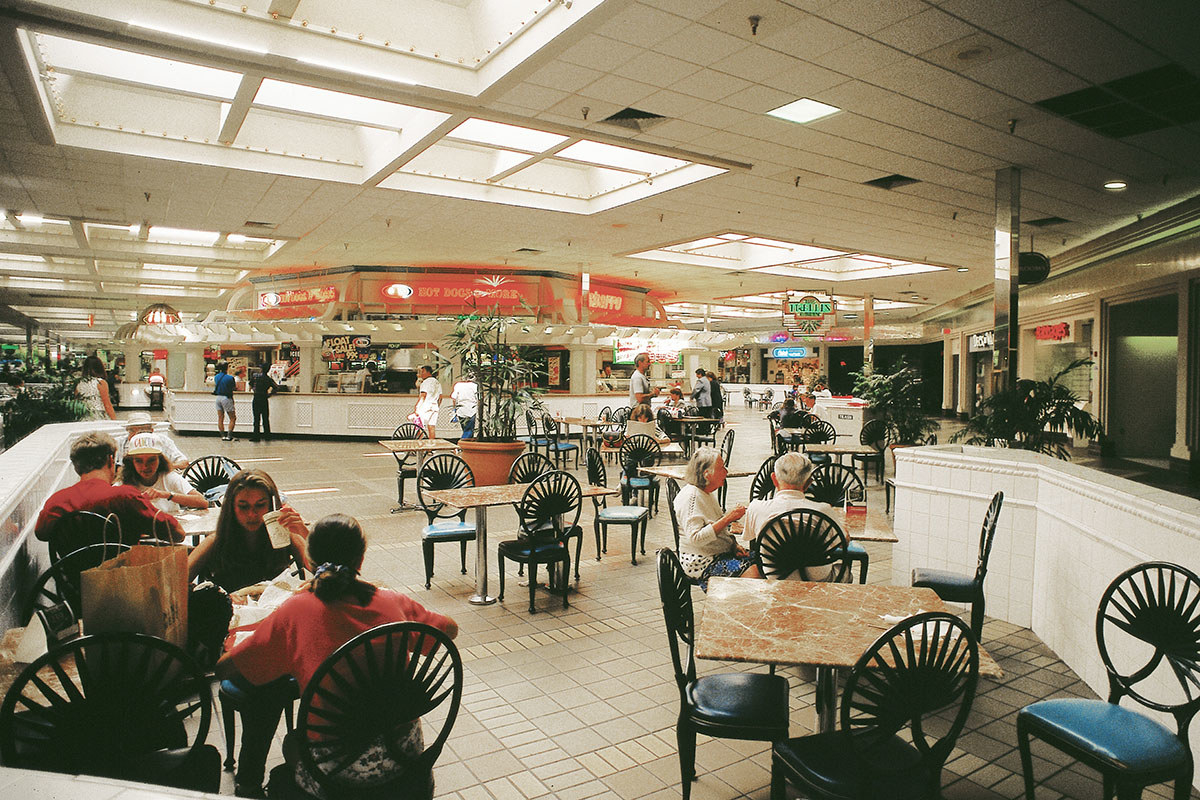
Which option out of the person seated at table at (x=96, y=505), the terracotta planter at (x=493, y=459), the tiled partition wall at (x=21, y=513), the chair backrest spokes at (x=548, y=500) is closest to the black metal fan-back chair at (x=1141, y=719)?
the chair backrest spokes at (x=548, y=500)

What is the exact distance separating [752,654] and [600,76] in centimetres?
417

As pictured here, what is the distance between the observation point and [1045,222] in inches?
380

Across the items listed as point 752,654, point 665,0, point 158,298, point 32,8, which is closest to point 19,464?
point 32,8

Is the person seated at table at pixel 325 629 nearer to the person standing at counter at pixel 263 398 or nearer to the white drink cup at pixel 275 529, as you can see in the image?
the white drink cup at pixel 275 529

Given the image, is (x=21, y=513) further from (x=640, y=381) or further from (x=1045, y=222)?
(x=1045, y=222)

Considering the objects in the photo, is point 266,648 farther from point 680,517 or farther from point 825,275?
point 825,275

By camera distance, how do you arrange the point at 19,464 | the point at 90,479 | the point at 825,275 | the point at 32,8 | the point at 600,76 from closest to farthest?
1. the point at 90,479
2. the point at 19,464
3. the point at 32,8
4. the point at 600,76
5. the point at 825,275

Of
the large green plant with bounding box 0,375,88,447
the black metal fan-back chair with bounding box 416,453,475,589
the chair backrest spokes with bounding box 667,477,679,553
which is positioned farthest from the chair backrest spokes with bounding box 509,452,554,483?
the large green plant with bounding box 0,375,88,447

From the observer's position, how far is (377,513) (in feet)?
24.8

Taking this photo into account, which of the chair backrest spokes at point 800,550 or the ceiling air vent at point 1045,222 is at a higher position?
the ceiling air vent at point 1045,222

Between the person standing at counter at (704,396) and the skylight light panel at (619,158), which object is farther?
the person standing at counter at (704,396)

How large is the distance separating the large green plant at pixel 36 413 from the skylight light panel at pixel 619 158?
7202mm

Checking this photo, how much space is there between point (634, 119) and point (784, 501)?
147 inches

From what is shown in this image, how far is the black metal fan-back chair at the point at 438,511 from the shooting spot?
496 centimetres
